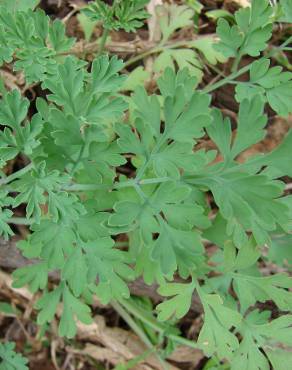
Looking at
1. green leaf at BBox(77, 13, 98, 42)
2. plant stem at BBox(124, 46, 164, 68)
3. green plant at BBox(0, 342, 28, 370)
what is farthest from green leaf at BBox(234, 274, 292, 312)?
green leaf at BBox(77, 13, 98, 42)

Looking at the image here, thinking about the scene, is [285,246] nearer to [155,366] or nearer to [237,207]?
[237,207]

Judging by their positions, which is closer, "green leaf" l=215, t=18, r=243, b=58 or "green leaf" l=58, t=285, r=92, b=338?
"green leaf" l=215, t=18, r=243, b=58

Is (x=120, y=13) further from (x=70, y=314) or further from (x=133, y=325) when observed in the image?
(x=133, y=325)

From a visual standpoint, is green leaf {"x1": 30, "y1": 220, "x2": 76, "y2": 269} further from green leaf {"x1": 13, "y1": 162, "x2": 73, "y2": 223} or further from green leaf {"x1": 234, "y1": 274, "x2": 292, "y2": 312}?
green leaf {"x1": 234, "y1": 274, "x2": 292, "y2": 312}

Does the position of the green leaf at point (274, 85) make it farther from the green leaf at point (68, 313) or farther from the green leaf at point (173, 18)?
the green leaf at point (68, 313)

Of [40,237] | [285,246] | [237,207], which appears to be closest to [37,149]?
[40,237]

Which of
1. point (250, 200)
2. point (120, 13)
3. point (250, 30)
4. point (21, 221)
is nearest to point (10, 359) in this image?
point (21, 221)
